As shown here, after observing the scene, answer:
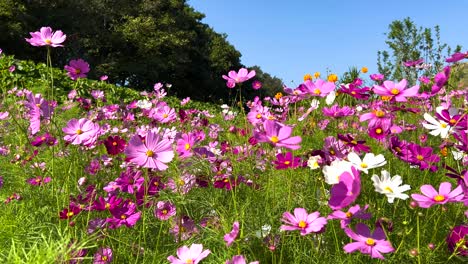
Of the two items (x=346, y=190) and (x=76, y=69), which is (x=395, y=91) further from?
(x=76, y=69)

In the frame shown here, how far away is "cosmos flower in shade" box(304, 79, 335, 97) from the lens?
1755 millimetres

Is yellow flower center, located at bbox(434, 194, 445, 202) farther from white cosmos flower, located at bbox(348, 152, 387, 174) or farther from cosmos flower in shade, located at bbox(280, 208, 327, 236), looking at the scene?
cosmos flower in shade, located at bbox(280, 208, 327, 236)

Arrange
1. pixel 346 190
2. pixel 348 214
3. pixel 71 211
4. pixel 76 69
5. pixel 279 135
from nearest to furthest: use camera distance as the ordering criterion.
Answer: pixel 346 190 → pixel 348 214 → pixel 279 135 → pixel 71 211 → pixel 76 69

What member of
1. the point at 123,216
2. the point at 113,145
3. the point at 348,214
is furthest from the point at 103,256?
the point at 348,214

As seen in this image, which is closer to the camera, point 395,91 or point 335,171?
point 335,171

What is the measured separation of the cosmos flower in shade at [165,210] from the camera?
1.65 meters

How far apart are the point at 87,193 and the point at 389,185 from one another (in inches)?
44.3

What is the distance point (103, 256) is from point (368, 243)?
2.67 feet

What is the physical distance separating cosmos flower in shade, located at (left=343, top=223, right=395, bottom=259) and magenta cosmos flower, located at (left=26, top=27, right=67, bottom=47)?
1.28m

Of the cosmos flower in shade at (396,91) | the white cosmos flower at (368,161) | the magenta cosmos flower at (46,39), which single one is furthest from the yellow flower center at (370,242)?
the magenta cosmos flower at (46,39)

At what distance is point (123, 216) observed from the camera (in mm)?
1476

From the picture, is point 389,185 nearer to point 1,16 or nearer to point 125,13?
point 1,16

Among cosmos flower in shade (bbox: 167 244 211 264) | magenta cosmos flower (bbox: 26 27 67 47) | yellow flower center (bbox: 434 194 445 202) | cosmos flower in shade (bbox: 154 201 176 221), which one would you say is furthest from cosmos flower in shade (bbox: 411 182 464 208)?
magenta cosmos flower (bbox: 26 27 67 47)

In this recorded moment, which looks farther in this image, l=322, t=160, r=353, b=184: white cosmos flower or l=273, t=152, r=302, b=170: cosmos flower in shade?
l=273, t=152, r=302, b=170: cosmos flower in shade
